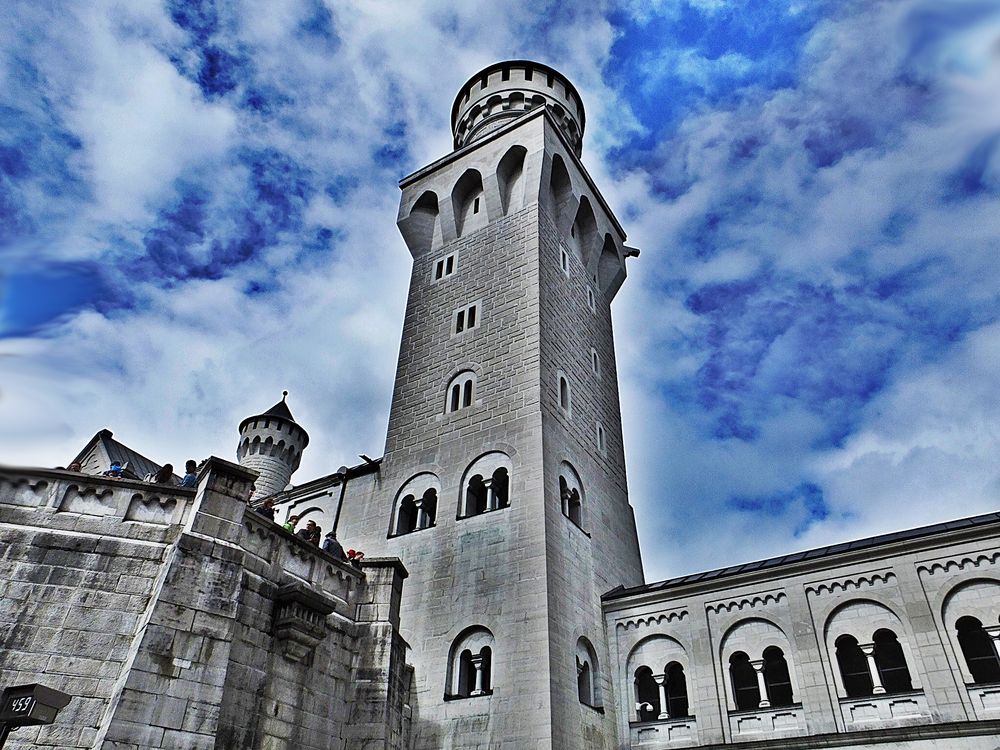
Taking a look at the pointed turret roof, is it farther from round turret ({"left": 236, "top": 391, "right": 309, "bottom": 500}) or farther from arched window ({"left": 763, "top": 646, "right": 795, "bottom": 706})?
arched window ({"left": 763, "top": 646, "right": 795, "bottom": 706})

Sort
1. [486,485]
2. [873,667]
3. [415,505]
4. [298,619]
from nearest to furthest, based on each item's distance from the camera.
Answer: [298,619]
[873,667]
[486,485]
[415,505]

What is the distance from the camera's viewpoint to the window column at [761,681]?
55.6 feet

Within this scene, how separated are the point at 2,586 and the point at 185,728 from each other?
10.7 ft

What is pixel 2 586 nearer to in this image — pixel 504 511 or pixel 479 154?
pixel 504 511

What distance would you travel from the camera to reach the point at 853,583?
1722 centimetres

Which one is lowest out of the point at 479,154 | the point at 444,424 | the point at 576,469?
the point at 576,469

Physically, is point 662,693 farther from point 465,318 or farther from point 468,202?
point 468,202

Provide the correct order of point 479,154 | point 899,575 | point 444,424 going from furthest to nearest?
point 479,154 < point 444,424 < point 899,575

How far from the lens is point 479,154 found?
2978 centimetres

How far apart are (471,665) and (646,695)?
491cm

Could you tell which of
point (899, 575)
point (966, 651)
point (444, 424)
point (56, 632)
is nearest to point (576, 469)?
point (444, 424)

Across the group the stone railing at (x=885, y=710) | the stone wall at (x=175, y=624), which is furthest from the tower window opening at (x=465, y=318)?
the stone railing at (x=885, y=710)

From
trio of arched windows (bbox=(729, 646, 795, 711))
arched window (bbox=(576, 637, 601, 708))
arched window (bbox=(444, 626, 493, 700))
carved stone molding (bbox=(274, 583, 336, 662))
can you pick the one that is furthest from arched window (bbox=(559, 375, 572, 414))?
carved stone molding (bbox=(274, 583, 336, 662))

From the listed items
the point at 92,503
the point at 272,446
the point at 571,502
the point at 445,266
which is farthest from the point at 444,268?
the point at 92,503
